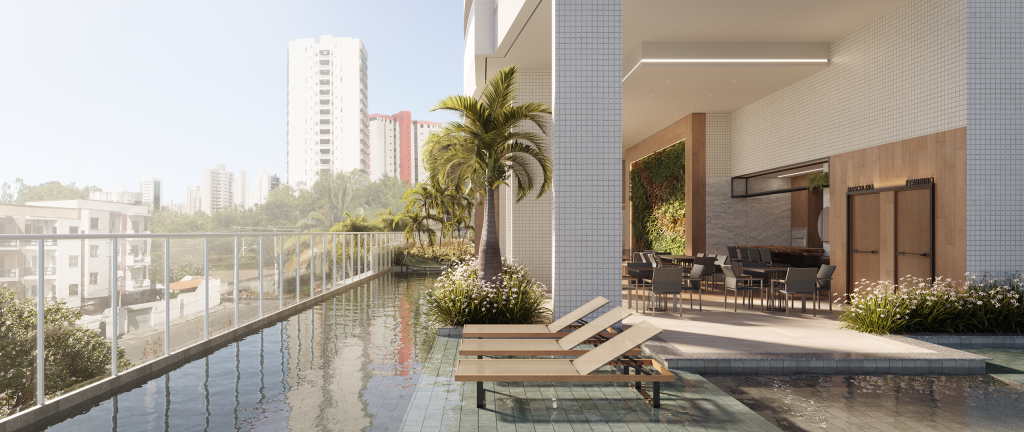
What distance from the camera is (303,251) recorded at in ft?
37.7

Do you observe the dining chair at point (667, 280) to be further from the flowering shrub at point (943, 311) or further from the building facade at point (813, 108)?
the flowering shrub at point (943, 311)

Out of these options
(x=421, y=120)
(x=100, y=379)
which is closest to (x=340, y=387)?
(x=100, y=379)

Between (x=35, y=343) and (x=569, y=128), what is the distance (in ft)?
18.5

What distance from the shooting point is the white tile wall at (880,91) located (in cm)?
832

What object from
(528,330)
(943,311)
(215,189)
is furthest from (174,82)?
(943,311)

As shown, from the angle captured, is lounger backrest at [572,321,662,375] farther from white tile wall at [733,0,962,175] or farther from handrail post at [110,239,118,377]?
white tile wall at [733,0,962,175]

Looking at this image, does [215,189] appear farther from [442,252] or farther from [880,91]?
[880,91]

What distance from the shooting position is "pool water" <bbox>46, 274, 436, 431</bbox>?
4191 millimetres

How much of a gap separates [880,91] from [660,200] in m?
10.1

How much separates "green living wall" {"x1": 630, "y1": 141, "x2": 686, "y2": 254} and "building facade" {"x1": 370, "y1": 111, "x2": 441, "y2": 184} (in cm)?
8834

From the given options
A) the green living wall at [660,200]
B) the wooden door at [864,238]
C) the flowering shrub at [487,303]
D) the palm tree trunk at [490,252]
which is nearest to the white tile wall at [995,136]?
the wooden door at [864,238]

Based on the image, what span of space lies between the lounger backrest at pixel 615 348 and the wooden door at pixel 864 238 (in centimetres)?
723

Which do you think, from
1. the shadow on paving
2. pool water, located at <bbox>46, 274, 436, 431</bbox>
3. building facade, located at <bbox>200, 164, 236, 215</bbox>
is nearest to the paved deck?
the shadow on paving

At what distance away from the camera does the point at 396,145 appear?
116 m
